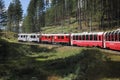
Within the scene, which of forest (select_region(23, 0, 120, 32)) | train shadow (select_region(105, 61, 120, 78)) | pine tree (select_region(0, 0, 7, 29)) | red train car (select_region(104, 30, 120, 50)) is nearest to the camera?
train shadow (select_region(105, 61, 120, 78))

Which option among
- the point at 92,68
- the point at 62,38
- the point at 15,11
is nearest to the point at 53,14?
the point at 15,11

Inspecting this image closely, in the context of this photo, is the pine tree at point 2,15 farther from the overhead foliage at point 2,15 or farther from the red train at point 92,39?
the red train at point 92,39

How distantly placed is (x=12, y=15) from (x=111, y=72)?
151 meters

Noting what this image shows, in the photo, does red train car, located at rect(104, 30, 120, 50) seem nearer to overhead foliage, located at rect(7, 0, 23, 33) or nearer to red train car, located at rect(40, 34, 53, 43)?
red train car, located at rect(40, 34, 53, 43)

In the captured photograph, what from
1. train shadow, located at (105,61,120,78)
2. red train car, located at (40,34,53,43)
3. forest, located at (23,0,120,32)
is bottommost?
train shadow, located at (105,61,120,78)

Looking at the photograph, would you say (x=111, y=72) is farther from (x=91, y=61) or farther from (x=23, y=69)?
(x=23, y=69)

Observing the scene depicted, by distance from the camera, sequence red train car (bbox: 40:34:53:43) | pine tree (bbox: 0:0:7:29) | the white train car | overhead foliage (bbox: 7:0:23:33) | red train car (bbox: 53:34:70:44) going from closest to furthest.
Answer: red train car (bbox: 53:34:70:44) → red train car (bbox: 40:34:53:43) → the white train car → pine tree (bbox: 0:0:7:29) → overhead foliage (bbox: 7:0:23:33)

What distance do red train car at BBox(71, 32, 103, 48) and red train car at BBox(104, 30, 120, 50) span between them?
8.78ft

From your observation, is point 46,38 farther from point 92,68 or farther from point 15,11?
point 15,11

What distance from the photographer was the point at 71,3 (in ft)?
539

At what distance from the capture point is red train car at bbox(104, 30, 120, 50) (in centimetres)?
4890

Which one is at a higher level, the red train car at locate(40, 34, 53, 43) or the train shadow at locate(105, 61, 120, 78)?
the red train car at locate(40, 34, 53, 43)

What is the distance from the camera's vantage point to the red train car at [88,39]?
59388 mm

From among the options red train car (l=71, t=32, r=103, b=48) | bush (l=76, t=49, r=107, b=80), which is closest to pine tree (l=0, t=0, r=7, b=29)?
red train car (l=71, t=32, r=103, b=48)
